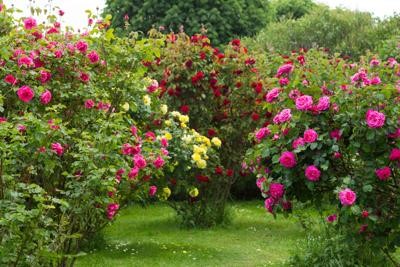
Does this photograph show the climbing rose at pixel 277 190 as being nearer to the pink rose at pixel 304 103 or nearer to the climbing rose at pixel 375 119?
the pink rose at pixel 304 103

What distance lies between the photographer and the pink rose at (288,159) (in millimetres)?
5387

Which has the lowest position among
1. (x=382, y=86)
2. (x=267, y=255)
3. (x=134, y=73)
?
(x=267, y=255)

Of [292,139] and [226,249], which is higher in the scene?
[292,139]

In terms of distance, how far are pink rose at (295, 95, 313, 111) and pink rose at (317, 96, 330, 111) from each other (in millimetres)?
70

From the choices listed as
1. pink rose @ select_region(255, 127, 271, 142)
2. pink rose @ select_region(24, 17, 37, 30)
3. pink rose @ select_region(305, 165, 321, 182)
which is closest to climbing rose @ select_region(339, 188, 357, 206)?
pink rose @ select_region(305, 165, 321, 182)

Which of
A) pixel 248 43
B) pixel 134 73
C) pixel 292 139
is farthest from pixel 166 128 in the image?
pixel 248 43

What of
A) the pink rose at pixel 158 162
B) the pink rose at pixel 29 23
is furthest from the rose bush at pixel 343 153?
the pink rose at pixel 29 23

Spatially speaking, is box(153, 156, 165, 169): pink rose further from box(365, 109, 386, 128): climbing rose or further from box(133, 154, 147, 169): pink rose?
box(365, 109, 386, 128): climbing rose

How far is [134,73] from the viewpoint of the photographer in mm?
6660

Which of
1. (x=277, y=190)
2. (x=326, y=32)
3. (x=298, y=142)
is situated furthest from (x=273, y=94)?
(x=326, y=32)

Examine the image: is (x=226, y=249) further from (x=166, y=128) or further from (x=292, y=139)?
(x=292, y=139)

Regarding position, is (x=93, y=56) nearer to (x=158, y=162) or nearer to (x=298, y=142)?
(x=158, y=162)

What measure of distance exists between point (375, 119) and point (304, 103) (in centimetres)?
56

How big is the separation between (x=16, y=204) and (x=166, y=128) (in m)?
5.22
